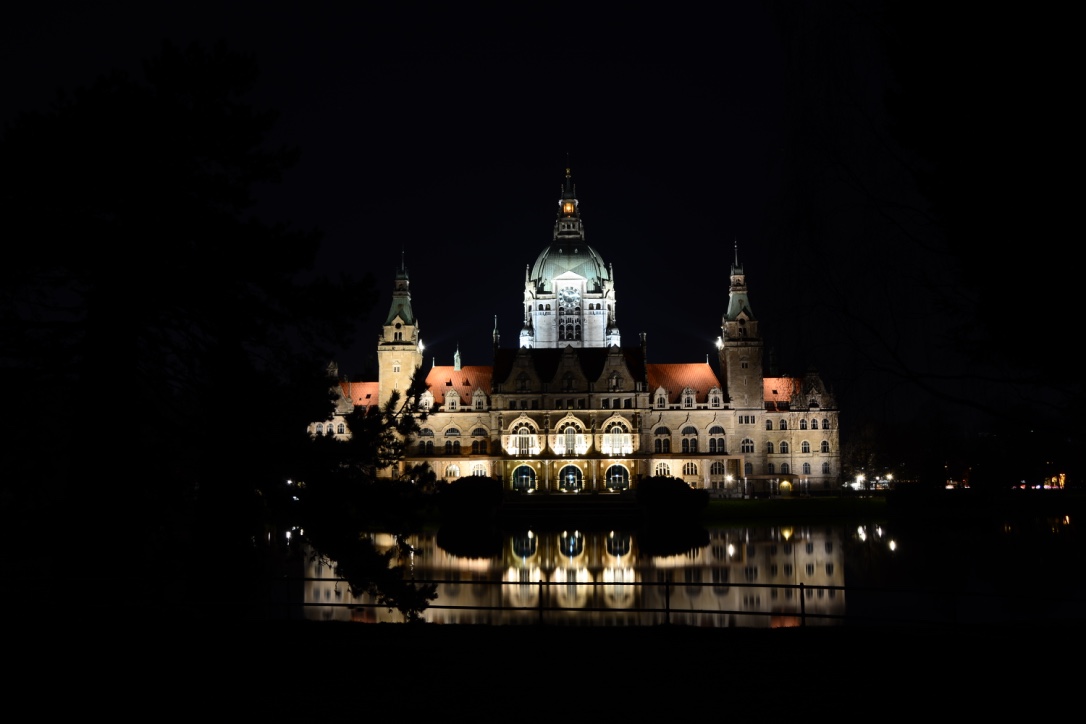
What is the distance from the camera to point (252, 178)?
19.3m

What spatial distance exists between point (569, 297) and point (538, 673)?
344 feet

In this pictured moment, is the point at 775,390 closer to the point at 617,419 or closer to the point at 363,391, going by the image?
the point at 617,419

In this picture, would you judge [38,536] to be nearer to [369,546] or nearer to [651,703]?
[369,546]

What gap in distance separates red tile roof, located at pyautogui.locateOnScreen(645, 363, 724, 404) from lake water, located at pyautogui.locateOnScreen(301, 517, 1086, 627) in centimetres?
2709

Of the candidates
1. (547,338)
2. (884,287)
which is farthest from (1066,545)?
(547,338)

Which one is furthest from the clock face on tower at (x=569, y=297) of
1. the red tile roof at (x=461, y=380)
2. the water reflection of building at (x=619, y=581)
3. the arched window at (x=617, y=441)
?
the water reflection of building at (x=619, y=581)

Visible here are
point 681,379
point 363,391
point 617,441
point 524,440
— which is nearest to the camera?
point 524,440

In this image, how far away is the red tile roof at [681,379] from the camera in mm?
87938

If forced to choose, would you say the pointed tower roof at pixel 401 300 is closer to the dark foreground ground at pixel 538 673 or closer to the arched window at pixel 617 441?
the arched window at pixel 617 441

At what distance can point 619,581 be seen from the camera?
3394 cm

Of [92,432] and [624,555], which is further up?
[92,432]

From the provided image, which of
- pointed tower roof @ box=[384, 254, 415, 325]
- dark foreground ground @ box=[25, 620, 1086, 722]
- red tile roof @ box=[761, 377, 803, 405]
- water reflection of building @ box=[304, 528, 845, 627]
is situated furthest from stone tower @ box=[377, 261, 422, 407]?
dark foreground ground @ box=[25, 620, 1086, 722]

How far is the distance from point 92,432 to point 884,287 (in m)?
12.4

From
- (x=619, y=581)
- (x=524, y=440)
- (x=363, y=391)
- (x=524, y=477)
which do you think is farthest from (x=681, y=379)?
(x=619, y=581)
